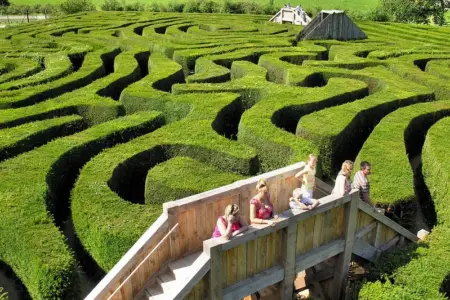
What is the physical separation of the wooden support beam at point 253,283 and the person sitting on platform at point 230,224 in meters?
1.29

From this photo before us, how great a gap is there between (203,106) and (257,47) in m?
12.1

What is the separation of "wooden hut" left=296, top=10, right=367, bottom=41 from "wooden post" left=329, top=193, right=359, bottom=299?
78.1ft

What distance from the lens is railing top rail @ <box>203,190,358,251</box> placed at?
8688 millimetres

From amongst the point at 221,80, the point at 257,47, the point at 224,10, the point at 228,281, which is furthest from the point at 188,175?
the point at 224,10

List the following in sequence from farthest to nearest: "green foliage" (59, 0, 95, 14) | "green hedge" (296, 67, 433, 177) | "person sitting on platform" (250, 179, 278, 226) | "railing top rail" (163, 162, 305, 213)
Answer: "green foliage" (59, 0, 95, 14), "green hedge" (296, 67, 433, 177), "person sitting on platform" (250, 179, 278, 226), "railing top rail" (163, 162, 305, 213)

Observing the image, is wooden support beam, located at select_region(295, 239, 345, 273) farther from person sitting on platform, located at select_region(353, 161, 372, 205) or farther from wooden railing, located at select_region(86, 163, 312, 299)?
wooden railing, located at select_region(86, 163, 312, 299)

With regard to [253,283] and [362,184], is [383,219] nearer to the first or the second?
[362,184]

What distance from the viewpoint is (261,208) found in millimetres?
9242

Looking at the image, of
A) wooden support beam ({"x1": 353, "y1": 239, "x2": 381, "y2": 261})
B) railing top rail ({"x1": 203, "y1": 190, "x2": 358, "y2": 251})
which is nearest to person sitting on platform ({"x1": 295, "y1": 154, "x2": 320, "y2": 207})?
railing top rail ({"x1": 203, "y1": 190, "x2": 358, "y2": 251})

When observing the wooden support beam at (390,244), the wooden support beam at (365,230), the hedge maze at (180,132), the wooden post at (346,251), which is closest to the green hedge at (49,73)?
the hedge maze at (180,132)

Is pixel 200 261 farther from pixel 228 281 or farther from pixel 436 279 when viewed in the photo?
pixel 436 279

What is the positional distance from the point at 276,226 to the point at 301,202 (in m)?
0.91

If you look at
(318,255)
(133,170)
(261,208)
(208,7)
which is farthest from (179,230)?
(208,7)

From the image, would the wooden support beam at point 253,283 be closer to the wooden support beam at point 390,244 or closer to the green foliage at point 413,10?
the wooden support beam at point 390,244
